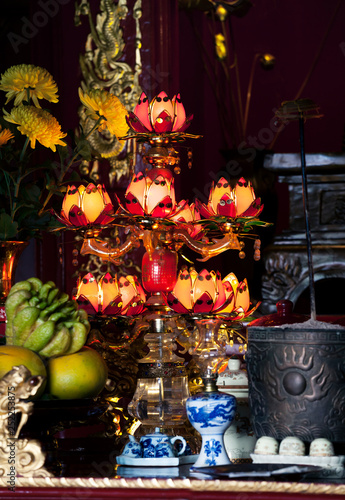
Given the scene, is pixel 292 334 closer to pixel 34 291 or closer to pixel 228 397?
pixel 228 397

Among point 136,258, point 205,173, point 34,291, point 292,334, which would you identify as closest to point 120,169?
point 136,258

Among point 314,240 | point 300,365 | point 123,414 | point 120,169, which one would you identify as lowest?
point 123,414

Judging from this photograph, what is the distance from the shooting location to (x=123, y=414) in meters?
1.19

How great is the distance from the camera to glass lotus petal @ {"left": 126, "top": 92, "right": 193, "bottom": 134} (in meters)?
1.20

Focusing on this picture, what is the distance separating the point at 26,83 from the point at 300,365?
0.59 meters

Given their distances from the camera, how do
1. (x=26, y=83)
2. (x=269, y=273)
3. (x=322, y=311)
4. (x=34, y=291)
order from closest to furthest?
(x=34, y=291)
(x=26, y=83)
(x=269, y=273)
(x=322, y=311)

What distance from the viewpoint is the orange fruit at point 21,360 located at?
0.92 metres

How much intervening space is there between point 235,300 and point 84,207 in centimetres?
27

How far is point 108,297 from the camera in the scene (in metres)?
1.24

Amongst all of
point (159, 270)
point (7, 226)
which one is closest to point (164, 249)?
point (159, 270)

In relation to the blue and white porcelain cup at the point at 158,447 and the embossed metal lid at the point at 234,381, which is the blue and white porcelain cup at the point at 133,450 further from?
the embossed metal lid at the point at 234,381

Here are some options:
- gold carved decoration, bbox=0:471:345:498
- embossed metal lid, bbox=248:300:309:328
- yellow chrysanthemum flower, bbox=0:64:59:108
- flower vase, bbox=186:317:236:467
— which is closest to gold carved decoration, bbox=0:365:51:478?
gold carved decoration, bbox=0:471:345:498

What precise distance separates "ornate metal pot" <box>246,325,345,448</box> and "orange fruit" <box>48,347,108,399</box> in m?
0.21

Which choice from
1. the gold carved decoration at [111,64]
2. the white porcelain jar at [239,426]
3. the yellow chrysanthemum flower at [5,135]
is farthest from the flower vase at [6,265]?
the gold carved decoration at [111,64]
